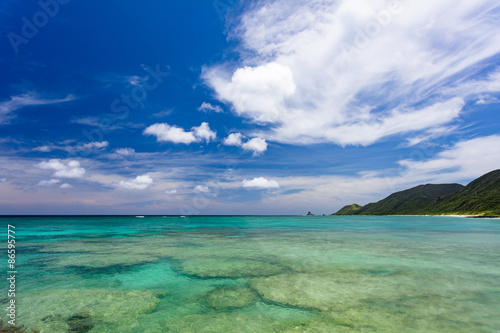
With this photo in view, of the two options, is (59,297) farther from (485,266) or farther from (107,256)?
(485,266)

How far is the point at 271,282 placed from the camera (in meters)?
13.1

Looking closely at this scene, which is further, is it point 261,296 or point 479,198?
point 479,198

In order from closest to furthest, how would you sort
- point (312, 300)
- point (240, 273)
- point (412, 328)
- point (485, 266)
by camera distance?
point (412, 328) → point (312, 300) → point (240, 273) → point (485, 266)

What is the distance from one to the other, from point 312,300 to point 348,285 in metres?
3.13

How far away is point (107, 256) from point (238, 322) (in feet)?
59.8

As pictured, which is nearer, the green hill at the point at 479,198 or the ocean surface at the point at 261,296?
the ocean surface at the point at 261,296

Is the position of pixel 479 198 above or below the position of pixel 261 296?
below

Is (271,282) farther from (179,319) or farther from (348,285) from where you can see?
(179,319)

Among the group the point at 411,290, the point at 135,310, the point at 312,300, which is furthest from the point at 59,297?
the point at 411,290

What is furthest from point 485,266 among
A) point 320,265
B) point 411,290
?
point 320,265

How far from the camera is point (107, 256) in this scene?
2178 centimetres

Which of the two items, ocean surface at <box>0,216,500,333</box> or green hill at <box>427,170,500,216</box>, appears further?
green hill at <box>427,170,500,216</box>

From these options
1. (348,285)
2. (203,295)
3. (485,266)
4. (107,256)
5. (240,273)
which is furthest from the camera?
(107,256)

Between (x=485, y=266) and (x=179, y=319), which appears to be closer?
(x=179, y=319)
